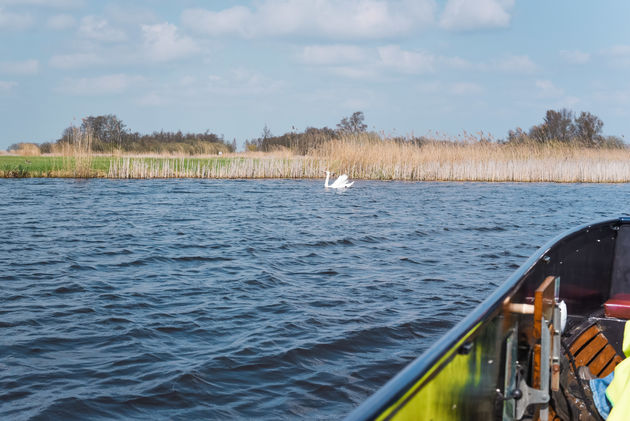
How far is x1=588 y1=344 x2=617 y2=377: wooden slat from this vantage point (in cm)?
355

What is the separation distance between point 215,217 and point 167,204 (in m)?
3.00

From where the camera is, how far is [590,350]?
362 centimetres

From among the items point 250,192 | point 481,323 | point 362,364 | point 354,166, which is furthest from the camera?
point 354,166

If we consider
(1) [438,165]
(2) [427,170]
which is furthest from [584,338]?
(1) [438,165]

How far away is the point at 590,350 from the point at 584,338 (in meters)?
0.07

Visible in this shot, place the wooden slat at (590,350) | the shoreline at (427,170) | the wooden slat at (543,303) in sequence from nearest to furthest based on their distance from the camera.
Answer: the wooden slat at (543,303), the wooden slat at (590,350), the shoreline at (427,170)

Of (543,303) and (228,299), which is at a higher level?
(543,303)

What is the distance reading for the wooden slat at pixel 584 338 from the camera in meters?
3.54

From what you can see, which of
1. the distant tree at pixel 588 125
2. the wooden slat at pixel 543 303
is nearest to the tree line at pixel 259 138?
the distant tree at pixel 588 125

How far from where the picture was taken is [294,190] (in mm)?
24047

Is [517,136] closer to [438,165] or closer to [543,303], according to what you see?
[438,165]

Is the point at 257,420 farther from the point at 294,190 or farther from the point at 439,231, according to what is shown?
the point at 294,190

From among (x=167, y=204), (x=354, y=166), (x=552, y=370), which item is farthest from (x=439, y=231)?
(x=354, y=166)

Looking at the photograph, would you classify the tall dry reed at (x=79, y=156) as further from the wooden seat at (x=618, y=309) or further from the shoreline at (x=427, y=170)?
the wooden seat at (x=618, y=309)
